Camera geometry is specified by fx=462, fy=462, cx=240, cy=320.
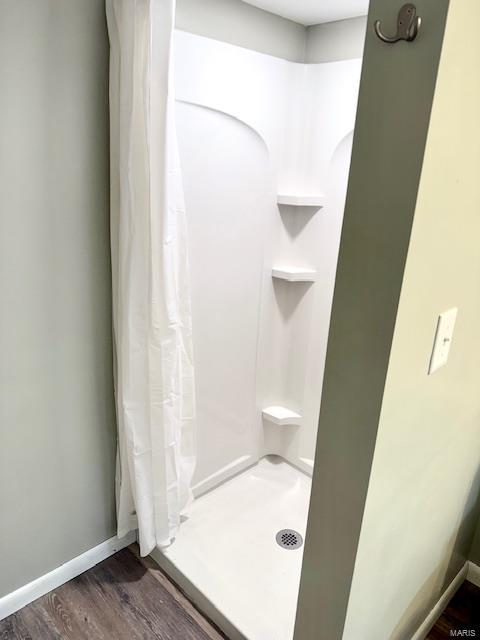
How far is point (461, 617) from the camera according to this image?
64.6 inches

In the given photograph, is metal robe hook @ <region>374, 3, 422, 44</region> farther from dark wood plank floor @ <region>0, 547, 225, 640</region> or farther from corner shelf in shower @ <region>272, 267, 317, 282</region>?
dark wood plank floor @ <region>0, 547, 225, 640</region>

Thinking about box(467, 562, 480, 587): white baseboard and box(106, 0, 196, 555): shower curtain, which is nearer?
box(106, 0, 196, 555): shower curtain

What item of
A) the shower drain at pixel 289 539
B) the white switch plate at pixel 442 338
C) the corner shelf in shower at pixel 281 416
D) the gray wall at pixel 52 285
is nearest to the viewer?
the white switch plate at pixel 442 338

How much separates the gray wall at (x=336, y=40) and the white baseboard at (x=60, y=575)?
6.80 feet

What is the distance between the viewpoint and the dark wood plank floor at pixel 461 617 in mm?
1577

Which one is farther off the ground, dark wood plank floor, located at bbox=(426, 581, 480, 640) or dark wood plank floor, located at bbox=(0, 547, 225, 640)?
dark wood plank floor, located at bbox=(426, 581, 480, 640)

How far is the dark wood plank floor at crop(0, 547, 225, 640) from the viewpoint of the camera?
153cm

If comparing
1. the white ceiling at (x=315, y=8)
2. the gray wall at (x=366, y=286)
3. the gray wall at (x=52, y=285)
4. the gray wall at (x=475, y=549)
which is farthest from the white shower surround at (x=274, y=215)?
the gray wall at (x=366, y=286)

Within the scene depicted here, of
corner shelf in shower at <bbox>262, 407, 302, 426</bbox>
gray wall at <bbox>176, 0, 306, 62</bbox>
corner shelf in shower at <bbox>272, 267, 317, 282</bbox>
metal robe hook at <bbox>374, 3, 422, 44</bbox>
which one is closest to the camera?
metal robe hook at <bbox>374, 3, 422, 44</bbox>

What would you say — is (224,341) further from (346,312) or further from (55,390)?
(346,312)

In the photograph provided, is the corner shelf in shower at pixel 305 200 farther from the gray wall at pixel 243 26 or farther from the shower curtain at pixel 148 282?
the shower curtain at pixel 148 282

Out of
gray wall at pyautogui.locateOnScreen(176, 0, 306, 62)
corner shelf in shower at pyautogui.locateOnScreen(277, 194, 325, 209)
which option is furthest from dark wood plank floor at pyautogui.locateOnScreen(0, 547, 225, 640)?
gray wall at pyautogui.locateOnScreen(176, 0, 306, 62)

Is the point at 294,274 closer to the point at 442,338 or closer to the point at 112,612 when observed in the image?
the point at 442,338

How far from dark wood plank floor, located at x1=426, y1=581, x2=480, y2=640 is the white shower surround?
826mm
